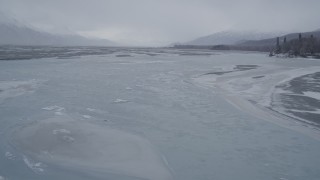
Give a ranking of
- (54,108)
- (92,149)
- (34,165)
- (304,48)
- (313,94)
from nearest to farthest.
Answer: (34,165)
(92,149)
(54,108)
(313,94)
(304,48)

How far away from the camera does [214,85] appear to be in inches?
763

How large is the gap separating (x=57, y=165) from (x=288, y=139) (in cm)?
573

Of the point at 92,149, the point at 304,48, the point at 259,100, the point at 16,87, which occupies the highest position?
the point at 304,48

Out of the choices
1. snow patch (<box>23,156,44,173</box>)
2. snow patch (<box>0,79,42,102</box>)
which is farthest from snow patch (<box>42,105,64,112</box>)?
snow patch (<box>23,156,44,173</box>)

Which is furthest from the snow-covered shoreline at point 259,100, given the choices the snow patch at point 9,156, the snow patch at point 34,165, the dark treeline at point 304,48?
the dark treeline at point 304,48

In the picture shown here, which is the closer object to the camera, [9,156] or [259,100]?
[9,156]

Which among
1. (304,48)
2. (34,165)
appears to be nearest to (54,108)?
(34,165)

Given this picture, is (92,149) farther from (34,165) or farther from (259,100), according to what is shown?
(259,100)

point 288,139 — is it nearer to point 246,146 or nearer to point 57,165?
point 246,146

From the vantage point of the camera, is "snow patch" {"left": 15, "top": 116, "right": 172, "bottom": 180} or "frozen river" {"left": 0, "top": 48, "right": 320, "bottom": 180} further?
"snow patch" {"left": 15, "top": 116, "right": 172, "bottom": 180}

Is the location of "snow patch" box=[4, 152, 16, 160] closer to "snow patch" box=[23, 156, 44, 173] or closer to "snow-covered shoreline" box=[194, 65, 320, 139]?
"snow patch" box=[23, 156, 44, 173]

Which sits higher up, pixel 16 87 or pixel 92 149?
pixel 16 87

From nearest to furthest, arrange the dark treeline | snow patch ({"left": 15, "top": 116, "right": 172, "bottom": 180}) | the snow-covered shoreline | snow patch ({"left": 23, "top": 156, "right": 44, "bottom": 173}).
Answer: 1. snow patch ({"left": 23, "top": 156, "right": 44, "bottom": 173})
2. snow patch ({"left": 15, "top": 116, "right": 172, "bottom": 180})
3. the snow-covered shoreline
4. the dark treeline

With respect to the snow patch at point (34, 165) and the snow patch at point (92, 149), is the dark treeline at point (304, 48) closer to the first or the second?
the snow patch at point (92, 149)
